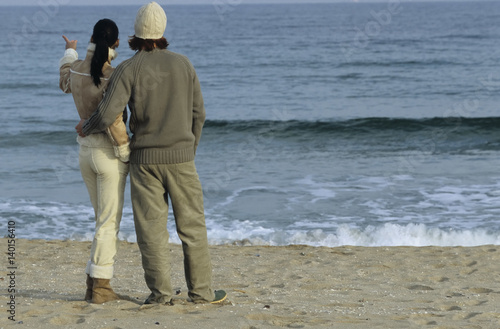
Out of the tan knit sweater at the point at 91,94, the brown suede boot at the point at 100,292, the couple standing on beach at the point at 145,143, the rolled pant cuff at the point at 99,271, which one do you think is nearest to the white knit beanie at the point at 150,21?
the couple standing on beach at the point at 145,143

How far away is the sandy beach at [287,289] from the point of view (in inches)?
148

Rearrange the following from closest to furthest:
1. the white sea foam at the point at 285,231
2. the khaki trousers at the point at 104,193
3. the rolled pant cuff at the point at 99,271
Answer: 1. the khaki trousers at the point at 104,193
2. the rolled pant cuff at the point at 99,271
3. the white sea foam at the point at 285,231

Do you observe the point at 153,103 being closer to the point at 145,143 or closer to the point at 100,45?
the point at 145,143

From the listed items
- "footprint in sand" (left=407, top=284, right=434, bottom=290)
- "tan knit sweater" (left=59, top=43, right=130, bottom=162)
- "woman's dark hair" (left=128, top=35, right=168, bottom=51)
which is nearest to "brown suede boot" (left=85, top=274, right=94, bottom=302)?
"tan knit sweater" (left=59, top=43, right=130, bottom=162)

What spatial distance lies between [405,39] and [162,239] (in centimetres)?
4411

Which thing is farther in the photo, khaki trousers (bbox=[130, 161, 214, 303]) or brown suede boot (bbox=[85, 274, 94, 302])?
brown suede boot (bbox=[85, 274, 94, 302])

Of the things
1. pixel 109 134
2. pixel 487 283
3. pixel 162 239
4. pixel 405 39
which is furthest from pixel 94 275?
pixel 405 39

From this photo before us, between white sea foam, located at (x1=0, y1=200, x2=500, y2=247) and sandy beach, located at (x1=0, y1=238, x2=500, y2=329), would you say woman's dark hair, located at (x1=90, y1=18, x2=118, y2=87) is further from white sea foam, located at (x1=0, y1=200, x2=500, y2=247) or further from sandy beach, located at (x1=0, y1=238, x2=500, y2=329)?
white sea foam, located at (x1=0, y1=200, x2=500, y2=247)

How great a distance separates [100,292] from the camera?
13.4ft

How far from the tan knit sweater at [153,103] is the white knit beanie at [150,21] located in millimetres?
103

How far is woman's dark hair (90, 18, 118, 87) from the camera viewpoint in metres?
3.84

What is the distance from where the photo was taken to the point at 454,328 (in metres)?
3.65

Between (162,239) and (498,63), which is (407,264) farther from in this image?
(498,63)

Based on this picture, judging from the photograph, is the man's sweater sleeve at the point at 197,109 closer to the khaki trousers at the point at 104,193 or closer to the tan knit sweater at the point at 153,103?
the tan knit sweater at the point at 153,103
